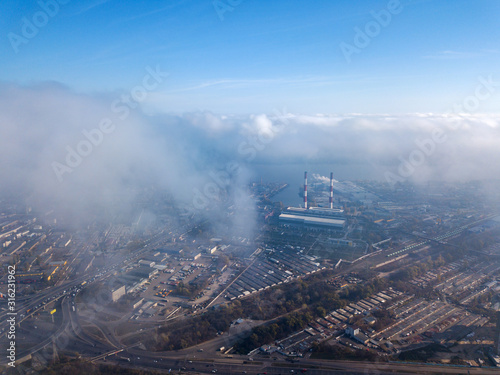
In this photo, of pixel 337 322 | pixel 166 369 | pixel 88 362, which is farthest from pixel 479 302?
pixel 88 362

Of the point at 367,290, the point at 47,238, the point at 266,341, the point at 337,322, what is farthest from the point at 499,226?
the point at 47,238

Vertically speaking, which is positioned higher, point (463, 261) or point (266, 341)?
point (463, 261)

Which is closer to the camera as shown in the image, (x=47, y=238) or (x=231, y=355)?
(x=231, y=355)

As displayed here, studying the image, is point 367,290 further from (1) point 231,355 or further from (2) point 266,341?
(1) point 231,355

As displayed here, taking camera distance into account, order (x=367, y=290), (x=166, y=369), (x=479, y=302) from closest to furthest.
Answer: (x=166, y=369) < (x=479, y=302) < (x=367, y=290)

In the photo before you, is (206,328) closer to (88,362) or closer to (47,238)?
(88,362)

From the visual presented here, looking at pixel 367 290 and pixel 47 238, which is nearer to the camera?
pixel 367 290

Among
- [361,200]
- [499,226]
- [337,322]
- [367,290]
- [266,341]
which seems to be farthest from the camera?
[361,200]

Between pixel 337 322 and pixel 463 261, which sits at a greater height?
pixel 463 261

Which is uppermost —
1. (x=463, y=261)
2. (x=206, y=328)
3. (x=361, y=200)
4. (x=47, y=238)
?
(x=361, y=200)
